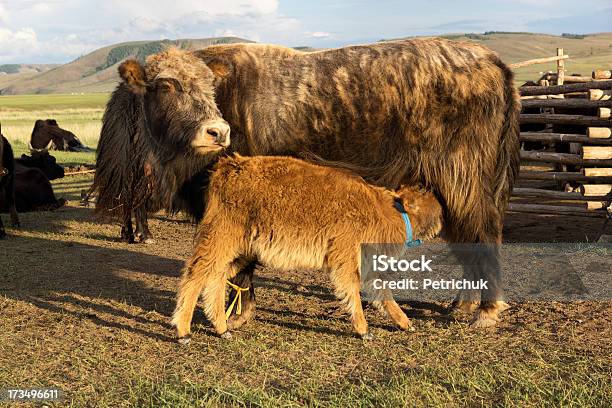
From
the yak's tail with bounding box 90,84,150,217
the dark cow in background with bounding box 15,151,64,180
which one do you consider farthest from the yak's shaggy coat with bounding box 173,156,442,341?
the dark cow in background with bounding box 15,151,64,180

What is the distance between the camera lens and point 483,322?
596 centimetres

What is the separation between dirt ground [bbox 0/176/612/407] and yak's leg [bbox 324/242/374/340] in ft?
1.07

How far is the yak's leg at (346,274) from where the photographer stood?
18.1ft

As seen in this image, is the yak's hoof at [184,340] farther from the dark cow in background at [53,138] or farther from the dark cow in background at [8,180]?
the dark cow in background at [53,138]

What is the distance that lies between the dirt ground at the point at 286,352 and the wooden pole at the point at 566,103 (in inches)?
254

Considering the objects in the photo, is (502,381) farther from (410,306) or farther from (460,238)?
(410,306)

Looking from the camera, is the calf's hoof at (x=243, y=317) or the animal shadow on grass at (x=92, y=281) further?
the animal shadow on grass at (x=92, y=281)

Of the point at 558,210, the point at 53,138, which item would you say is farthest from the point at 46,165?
the point at 558,210

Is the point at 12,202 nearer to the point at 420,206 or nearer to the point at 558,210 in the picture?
the point at 420,206

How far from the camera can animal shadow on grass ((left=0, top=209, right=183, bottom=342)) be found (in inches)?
257

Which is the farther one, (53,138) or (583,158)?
(53,138)

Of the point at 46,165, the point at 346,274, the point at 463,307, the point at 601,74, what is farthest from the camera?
the point at 46,165

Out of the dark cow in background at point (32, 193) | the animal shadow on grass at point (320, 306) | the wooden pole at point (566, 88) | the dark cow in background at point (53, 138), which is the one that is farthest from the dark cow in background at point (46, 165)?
the wooden pole at point (566, 88)

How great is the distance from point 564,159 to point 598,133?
752 millimetres
